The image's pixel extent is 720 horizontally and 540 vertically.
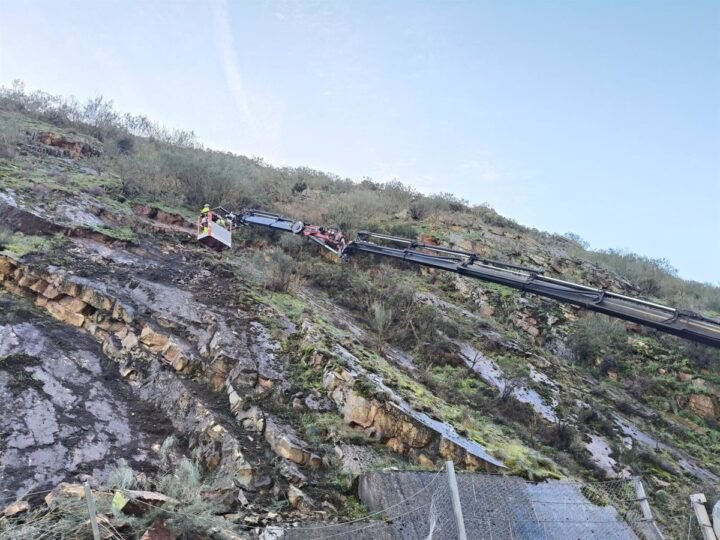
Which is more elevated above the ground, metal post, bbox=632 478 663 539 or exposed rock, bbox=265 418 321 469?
metal post, bbox=632 478 663 539

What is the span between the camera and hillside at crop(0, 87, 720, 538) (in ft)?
20.4

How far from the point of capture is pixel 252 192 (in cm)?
1980

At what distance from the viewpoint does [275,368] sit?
8133 mm

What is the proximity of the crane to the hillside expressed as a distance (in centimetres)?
53

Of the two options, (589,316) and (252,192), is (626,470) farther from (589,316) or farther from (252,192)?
(252,192)

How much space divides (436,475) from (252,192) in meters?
16.2

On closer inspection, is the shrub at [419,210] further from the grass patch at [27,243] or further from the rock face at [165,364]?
the grass patch at [27,243]

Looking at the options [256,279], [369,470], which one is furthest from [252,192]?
[369,470]

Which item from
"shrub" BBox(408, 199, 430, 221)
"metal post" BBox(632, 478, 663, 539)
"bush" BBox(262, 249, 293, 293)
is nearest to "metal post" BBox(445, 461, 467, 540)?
"metal post" BBox(632, 478, 663, 539)

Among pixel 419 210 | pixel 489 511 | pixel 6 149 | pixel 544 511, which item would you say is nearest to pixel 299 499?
pixel 489 511

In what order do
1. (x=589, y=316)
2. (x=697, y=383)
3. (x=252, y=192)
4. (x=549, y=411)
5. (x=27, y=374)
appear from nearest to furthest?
1. (x=27, y=374)
2. (x=549, y=411)
3. (x=697, y=383)
4. (x=589, y=316)
5. (x=252, y=192)

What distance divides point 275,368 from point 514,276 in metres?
5.17

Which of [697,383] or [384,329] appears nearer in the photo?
[384,329]

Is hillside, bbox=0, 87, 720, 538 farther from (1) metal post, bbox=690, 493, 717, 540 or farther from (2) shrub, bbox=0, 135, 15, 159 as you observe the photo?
(1) metal post, bbox=690, 493, 717, 540
